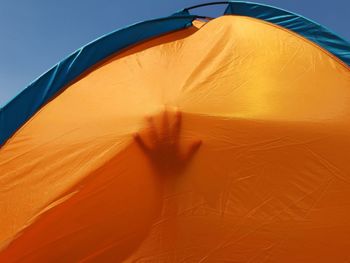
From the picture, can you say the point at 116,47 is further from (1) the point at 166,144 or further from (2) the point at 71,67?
(1) the point at 166,144

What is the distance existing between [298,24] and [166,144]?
1089 millimetres

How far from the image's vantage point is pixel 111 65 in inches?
84.7

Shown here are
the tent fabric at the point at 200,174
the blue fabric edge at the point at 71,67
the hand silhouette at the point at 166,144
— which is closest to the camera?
the tent fabric at the point at 200,174

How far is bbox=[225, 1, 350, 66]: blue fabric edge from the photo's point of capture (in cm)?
208

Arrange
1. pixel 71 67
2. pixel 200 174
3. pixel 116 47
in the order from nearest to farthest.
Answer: pixel 200 174 → pixel 71 67 → pixel 116 47

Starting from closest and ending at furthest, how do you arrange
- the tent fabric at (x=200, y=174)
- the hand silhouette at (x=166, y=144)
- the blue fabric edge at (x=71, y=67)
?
1. the tent fabric at (x=200, y=174)
2. the hand silhouette at (x=166, y=144)
3. the blue fabric edge at (x=71, y=67)

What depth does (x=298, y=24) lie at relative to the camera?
220cm

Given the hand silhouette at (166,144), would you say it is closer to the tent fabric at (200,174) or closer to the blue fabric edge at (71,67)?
the tent fabric at (200,174)

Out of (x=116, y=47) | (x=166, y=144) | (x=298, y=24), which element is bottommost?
(x=166, y=144)

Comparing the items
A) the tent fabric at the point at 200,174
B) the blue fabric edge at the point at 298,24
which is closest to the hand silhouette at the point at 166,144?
the tent fabric at the point at 200,174

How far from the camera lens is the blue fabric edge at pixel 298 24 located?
208 cm

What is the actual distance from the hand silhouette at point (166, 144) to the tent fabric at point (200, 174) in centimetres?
3

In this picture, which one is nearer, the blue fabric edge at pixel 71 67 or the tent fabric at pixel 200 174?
the tent fabric at pixel 200 174

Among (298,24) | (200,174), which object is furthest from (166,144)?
(298,24)
